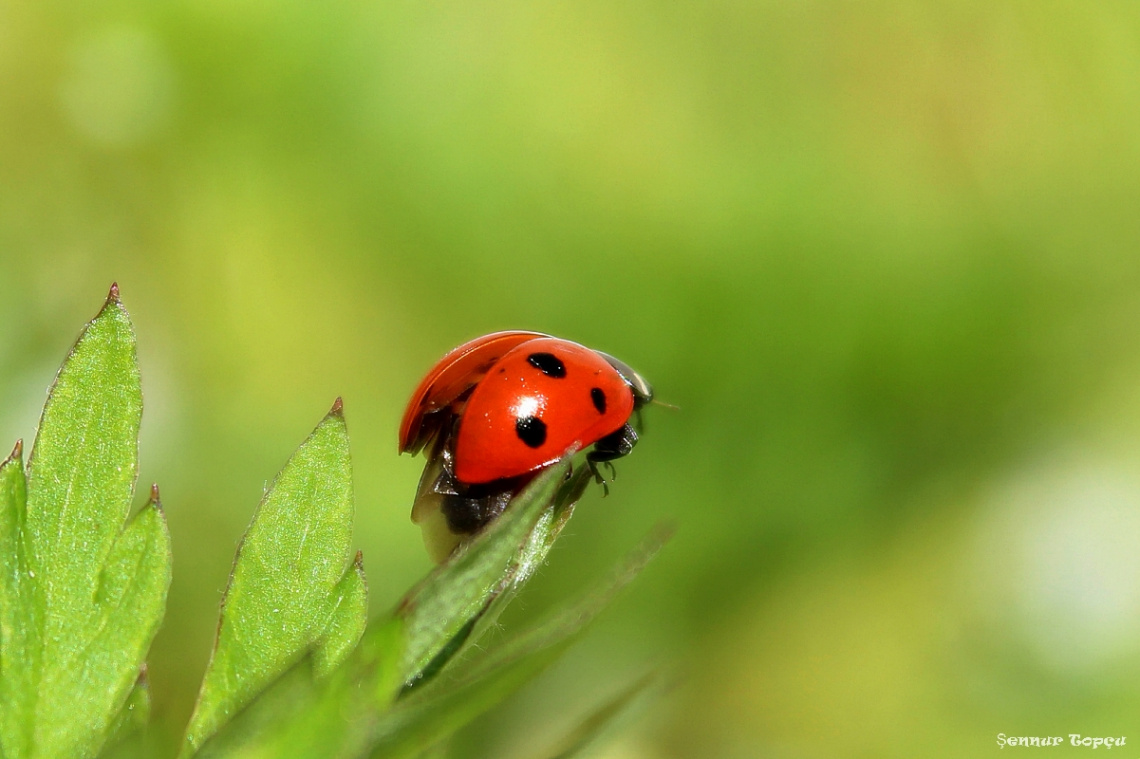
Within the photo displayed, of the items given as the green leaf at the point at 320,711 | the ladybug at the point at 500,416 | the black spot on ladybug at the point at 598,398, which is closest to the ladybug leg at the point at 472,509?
the ladybug at the point at 500,416

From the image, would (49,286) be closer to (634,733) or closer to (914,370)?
(634,733)

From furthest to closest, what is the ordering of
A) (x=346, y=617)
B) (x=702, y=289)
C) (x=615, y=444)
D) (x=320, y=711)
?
(x=702, y=289), (x=615, y=444), (x=346, y=617), (x=320, y=711)

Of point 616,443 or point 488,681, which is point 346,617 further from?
point 616,443

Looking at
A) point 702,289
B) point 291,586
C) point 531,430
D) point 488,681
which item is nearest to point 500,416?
point 531,430

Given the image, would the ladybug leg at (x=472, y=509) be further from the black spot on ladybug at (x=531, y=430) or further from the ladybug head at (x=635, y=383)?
the ladybug head at (x=635, y=383)

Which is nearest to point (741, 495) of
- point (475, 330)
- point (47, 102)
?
point (475, 330)

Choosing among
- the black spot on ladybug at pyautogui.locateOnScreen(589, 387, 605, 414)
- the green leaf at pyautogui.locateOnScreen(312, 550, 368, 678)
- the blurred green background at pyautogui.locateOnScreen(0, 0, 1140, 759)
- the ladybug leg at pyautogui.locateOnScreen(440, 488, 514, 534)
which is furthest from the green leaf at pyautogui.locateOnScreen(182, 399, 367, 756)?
the blurred green background at pyautogui.locateOnScreen(0, 0, 1140, 759)

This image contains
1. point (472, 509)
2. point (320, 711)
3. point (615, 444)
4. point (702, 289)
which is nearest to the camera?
point (320, 711)
